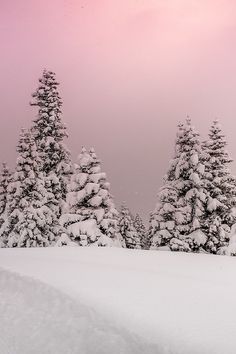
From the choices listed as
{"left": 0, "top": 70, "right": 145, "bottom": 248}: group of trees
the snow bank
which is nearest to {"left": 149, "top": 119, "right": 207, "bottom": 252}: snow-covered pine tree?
{"left": 0, "top": 70, "right": 145, "bottom": 248}: group of trees

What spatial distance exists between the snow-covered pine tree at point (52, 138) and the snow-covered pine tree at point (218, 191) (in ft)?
33.8

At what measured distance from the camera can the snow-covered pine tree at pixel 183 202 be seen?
→ 32031 millimetres

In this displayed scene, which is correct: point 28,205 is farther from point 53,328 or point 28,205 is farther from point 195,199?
point 53,328

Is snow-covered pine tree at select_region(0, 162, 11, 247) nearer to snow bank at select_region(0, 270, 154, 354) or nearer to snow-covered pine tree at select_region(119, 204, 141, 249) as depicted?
snow-covered pine tree at select_region(119, 204, 141, 249)

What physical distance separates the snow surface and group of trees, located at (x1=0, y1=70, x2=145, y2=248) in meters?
15.1

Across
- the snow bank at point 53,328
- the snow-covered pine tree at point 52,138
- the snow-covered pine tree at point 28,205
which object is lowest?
the snow bank at point 53,328

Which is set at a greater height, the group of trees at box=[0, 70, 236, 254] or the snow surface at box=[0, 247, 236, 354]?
the group of trees at box=[0, 70, 236, 254]

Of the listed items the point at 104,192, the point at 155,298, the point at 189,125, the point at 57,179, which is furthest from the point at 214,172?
the point at 155,298

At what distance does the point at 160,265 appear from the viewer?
14336 mm

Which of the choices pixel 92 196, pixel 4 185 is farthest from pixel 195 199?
pixel 4 185

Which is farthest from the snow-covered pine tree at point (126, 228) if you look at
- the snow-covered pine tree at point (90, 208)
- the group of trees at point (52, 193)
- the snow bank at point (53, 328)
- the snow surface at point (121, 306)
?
the snow bank at point (53, 328)

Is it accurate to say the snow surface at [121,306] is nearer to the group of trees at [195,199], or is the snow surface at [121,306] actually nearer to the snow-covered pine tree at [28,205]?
the group of trees at [195,199]

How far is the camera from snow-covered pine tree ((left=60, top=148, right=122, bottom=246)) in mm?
29453

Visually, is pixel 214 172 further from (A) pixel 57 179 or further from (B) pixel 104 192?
(A) pixel 57 179
